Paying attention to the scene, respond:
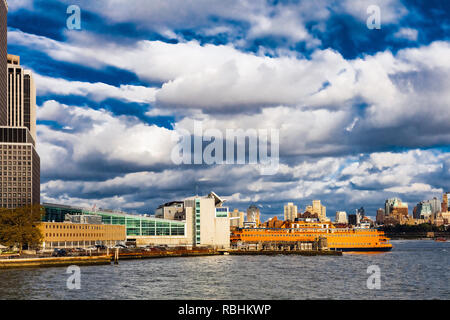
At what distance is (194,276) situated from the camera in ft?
317

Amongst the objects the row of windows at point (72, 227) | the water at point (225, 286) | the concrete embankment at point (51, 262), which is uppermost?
the row of windows at point (72, 227)

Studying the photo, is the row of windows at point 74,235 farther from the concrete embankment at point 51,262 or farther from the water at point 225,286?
the water at point 225,286

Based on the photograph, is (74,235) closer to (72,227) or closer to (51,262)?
(72,227)

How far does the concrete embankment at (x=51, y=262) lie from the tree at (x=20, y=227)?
18.1 metres

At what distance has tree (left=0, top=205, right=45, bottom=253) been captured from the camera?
5468 inches

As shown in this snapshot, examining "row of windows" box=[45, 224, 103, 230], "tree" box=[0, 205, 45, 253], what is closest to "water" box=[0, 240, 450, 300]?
"tree" box=[0, 205, 45, 253]

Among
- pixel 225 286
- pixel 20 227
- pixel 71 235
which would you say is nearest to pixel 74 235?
pixel 71 235

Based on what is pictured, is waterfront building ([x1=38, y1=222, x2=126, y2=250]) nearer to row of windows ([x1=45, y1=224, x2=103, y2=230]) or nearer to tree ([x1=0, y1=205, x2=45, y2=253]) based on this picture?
row of windows ([x1=45, y1=224, x2=103, y2=230])

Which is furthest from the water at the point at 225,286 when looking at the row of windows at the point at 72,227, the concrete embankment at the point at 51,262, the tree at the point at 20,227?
the row of windows at the point at 72,227

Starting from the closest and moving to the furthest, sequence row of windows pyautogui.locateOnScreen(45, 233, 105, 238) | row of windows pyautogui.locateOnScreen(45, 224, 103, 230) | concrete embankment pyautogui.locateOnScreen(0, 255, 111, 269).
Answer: concrete embankment pyautogui.locateOnScreen(0, 255, 111, 269) → row of windows pyautogui.locateOnScreen(45, 224, 103, 230) → row of windows pyautogui.locateOnScreen(45, 233, 105, 238)

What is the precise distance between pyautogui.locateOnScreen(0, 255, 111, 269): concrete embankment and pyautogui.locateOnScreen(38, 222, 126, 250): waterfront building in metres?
32.0

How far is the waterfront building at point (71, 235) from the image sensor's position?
542ft
